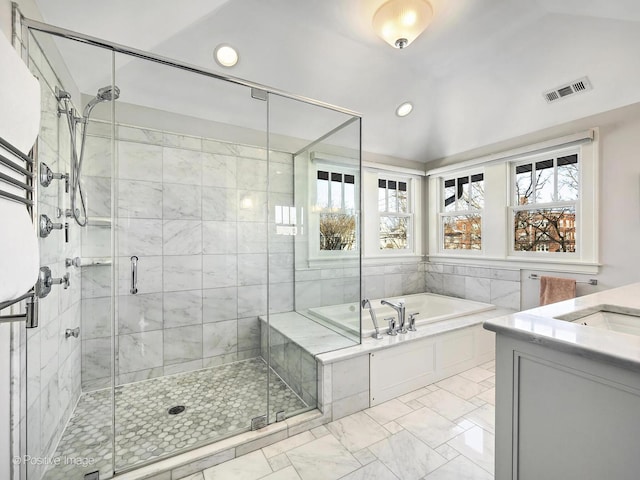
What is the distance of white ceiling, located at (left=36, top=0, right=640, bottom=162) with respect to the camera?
1873 millimetres

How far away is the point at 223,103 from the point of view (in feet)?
8.51

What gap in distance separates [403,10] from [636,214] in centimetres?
258

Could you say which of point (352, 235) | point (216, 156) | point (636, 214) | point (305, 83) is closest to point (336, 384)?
point (352, 235)

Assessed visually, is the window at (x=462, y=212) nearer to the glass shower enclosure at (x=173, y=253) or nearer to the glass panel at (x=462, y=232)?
the glass panel at (x=462, y=232)

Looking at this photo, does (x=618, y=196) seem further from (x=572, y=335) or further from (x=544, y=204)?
(x=572, y=335)

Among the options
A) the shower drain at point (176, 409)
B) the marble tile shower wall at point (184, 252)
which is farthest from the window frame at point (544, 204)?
the shower drain at point (176, 409)

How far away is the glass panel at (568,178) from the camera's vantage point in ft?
9.48

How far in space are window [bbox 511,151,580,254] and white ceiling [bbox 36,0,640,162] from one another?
0.42 meters

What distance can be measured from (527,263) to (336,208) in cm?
222

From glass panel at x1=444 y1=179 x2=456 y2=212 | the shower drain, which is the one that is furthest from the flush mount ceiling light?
the shower drain

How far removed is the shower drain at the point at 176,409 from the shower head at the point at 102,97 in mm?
2152

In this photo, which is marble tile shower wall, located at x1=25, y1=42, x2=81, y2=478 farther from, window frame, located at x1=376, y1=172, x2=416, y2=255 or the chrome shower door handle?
window frame, located at x1=376, y1=172, x2=416, y2=255

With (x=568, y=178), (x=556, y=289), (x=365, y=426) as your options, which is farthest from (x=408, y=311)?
(x=568, y=178)

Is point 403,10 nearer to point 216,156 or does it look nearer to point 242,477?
point 216,156
